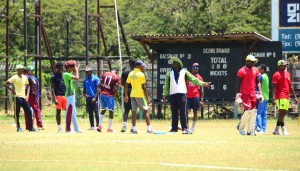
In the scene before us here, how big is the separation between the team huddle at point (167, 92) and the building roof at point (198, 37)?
8.82 meters

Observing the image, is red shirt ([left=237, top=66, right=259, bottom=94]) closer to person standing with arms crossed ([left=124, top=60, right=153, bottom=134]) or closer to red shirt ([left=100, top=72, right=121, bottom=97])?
person standing with arms crossed ([left=124, top=60, right=153, bottom=134])

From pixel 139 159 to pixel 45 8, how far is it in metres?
46.8

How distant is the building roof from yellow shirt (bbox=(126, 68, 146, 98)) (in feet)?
43.2

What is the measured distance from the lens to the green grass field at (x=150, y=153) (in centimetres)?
1528

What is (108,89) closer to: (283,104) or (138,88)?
(138,88)

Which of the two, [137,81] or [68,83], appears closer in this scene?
[137,81]

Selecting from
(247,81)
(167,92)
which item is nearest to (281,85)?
(247,81)

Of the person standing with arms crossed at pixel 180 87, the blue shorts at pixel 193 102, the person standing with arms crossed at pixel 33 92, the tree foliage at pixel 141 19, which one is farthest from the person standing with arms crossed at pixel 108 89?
the tree foliage at pixel 141 19

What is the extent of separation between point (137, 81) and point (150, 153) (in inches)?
324

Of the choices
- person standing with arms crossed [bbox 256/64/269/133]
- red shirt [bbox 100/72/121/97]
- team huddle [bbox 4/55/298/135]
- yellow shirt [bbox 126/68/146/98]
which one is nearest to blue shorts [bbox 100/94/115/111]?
team huddle [bbox 4/55/298/135]

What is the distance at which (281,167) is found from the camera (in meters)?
14.9

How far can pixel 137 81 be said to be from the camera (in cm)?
2570

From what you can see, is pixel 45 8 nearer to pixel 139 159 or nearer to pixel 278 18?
pixel 278 18

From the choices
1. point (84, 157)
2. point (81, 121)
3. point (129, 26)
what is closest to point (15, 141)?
point (84, 157)
